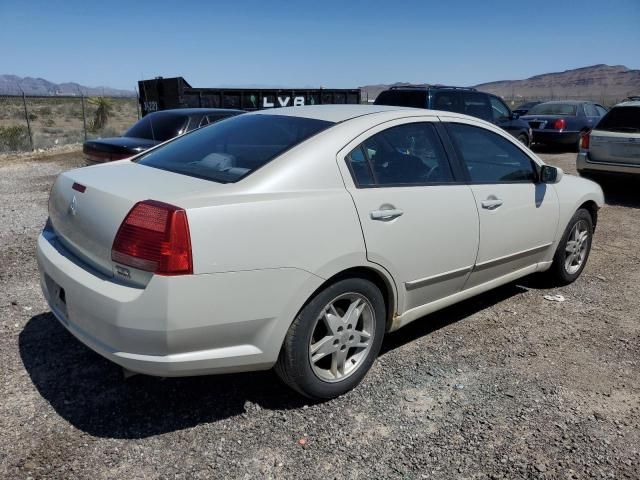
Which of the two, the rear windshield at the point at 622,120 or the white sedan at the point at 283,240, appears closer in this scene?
the white sedan at the point at 283,240

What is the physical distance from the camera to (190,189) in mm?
2678

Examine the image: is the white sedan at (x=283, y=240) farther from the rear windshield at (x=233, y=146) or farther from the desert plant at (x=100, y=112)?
the desert plant at (x=100, y=112)

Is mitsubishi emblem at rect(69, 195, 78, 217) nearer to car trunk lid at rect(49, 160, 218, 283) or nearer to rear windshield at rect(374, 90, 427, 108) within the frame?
car trunk lid at rect(49, 160, 218, 283)

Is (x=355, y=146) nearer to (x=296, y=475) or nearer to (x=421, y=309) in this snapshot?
(x=421, y=309)

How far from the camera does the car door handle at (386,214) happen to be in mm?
3020

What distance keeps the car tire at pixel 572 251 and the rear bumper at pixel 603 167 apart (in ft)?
14.3

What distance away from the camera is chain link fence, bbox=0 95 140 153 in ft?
59.6

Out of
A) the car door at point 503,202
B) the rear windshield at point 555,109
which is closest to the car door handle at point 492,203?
the car door at point 503,202

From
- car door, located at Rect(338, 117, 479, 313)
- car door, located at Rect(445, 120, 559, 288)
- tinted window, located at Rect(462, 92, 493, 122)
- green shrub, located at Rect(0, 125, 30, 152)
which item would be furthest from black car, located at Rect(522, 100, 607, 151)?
green shrub, located at Rect(0, 125, 30, 152)

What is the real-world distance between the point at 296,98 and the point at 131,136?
26.1 feet

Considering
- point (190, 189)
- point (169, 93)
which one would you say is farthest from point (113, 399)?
point (169, 93)

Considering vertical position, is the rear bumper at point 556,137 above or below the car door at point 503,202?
below

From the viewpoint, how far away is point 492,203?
3791mm

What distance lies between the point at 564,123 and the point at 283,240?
15.4 metres
